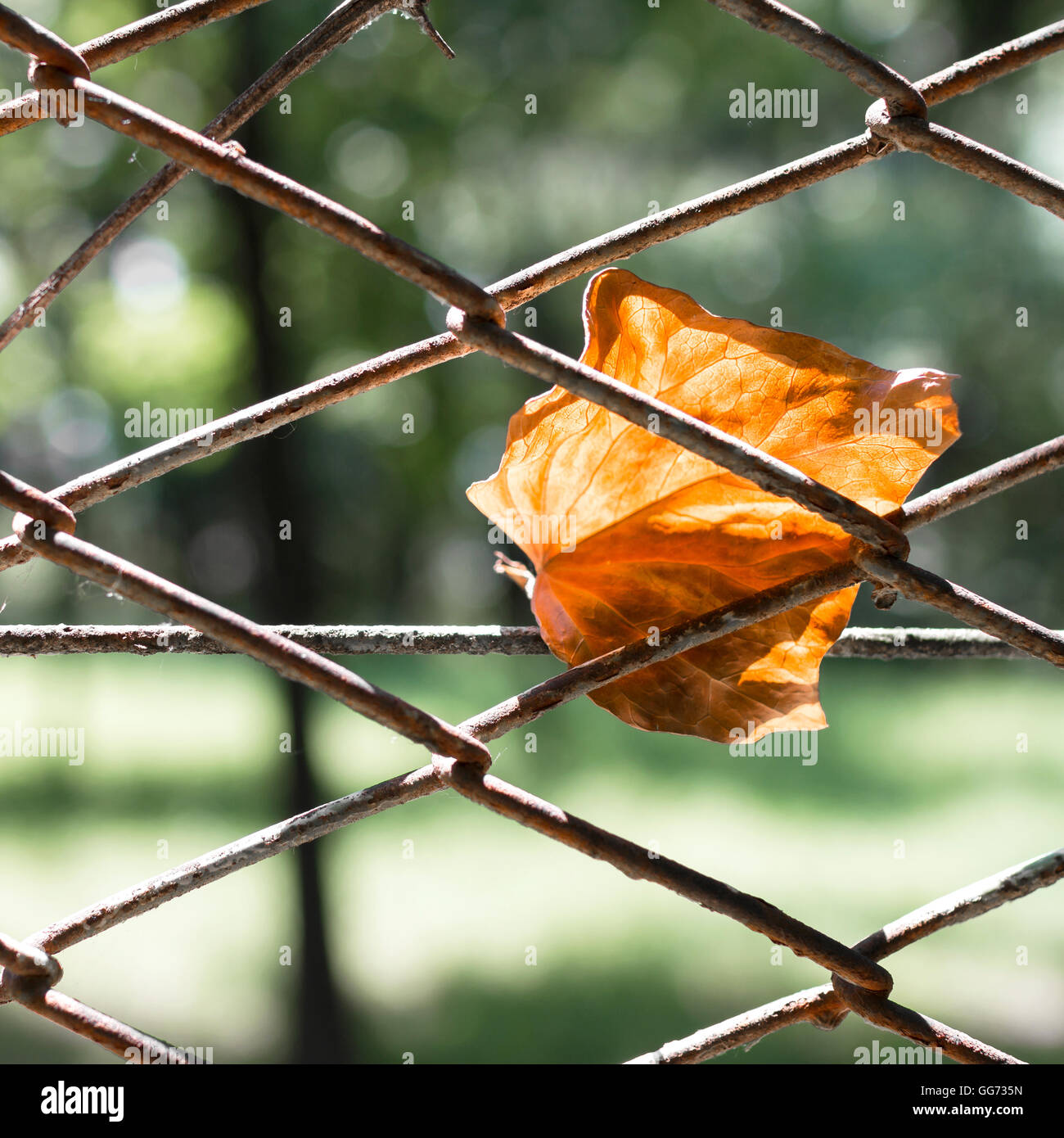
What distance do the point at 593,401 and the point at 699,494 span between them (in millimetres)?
61

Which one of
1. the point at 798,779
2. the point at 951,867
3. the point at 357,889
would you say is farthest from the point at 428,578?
the point at 951,867

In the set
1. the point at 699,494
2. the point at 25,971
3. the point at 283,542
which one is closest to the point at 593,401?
the point at 699,494

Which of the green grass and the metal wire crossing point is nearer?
the metal wire crossing point

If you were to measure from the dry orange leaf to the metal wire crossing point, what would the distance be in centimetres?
Result: 2

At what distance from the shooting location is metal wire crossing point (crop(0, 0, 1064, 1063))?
6.4 inches

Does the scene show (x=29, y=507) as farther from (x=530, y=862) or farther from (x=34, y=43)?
(x=530, y=862)

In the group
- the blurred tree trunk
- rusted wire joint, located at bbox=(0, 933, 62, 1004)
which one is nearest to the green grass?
the blurred tree trunk

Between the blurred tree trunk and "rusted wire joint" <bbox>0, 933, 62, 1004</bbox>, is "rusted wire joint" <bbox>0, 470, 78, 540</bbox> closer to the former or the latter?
"rusted wire joint" <bbox>0, 933, 62, 1004</bbox>

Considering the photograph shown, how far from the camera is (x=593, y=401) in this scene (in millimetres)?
166

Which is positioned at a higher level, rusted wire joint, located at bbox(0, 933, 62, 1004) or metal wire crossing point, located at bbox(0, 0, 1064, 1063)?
metal wire crossing point, located at bbox(0, 0, 1064, 1063)

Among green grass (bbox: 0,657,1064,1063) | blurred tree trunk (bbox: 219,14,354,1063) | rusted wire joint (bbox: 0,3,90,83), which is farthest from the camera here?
green grass (bbox: 0,657,1064,1063)

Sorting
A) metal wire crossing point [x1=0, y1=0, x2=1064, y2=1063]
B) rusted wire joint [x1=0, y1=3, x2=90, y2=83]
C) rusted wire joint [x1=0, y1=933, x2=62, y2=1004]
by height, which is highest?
A: rusted wire joint [x1=0, y1=3, x2=90, y2=83]
